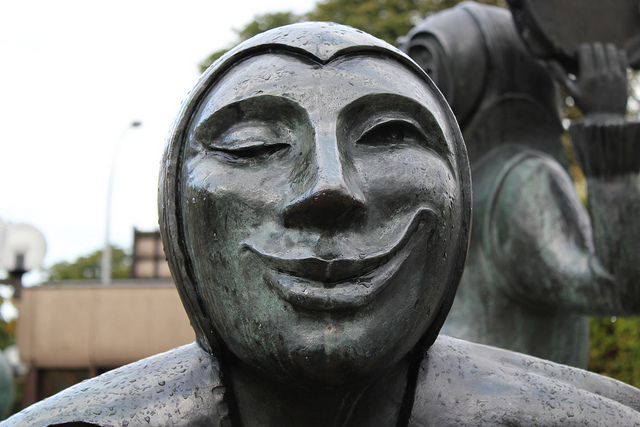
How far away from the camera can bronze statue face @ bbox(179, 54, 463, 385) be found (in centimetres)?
162

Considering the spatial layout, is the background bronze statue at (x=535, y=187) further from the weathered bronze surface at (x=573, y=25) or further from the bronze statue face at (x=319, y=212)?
the bronze statue face at (x=319, y=212)

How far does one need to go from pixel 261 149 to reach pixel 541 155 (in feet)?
9.17

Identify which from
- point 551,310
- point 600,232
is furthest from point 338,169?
point 551,310

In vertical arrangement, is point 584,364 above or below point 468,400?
below

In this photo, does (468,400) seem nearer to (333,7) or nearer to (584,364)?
(584,364)

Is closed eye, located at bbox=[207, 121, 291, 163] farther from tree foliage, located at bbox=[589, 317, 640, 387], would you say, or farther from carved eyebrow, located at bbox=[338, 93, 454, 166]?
tree foliage, located at bbox=[589, 317, 640, 387]

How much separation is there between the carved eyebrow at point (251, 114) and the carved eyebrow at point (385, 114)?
0.11 metres

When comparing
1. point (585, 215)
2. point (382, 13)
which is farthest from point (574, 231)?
point (382, 13)

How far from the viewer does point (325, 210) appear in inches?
64.2

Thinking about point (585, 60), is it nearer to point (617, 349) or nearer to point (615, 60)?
point (615, 60)

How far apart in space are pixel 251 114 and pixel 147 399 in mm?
739

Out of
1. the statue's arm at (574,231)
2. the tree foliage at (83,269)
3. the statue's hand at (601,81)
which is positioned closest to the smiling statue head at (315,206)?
the statue's arm at (574,231)

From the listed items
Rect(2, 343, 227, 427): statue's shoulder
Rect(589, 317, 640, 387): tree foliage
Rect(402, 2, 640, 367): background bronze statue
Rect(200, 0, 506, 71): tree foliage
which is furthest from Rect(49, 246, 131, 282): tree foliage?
Rect(2, 343, 227, 427): statue's shoulder

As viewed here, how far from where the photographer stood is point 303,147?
1.73 meters
